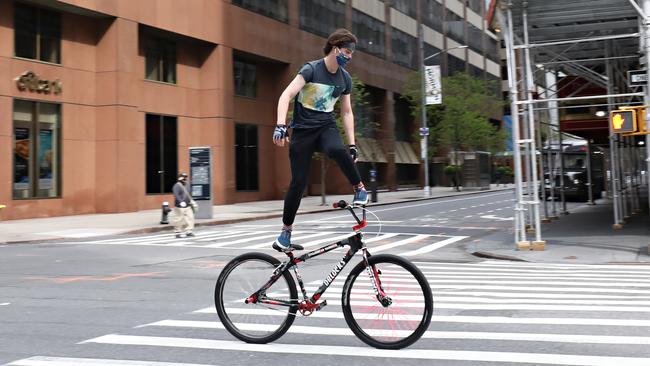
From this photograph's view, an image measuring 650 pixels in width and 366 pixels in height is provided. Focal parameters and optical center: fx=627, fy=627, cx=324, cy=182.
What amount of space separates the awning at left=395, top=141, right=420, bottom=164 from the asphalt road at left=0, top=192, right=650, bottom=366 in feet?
140

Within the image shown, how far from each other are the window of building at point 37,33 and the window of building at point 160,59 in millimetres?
4923

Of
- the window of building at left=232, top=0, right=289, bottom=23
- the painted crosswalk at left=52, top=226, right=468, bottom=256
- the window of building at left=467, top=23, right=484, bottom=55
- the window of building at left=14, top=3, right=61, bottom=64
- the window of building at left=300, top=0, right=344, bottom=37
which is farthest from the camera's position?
the window of building at left=467, top=23, right=484, bottom=55

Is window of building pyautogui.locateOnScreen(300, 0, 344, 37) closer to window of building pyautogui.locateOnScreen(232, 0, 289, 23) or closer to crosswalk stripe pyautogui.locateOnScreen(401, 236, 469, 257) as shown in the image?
window of building pyautogui.locateOnScreen(232, 0, 289, 23)

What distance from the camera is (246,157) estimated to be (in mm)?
36375

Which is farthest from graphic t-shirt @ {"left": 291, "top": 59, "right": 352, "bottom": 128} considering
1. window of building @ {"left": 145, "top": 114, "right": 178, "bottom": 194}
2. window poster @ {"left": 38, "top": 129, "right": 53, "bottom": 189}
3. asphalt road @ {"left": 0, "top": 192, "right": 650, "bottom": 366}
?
window of building @ {"left": 145, "top": 114, "right": 178, "bottom": 194}

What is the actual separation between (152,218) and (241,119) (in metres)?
12.8

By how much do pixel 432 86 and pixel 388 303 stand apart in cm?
3785

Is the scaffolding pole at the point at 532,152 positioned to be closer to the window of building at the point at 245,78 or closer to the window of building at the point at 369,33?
the window of building at the point at 245,78

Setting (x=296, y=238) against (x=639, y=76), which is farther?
Answer: (x=296, y=238)

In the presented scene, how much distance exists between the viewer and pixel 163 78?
103 feet

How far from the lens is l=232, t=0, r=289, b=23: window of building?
34.9 meters

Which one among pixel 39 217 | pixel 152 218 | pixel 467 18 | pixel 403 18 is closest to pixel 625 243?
pixel 152 218

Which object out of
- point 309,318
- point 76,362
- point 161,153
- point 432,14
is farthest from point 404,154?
point 76,362

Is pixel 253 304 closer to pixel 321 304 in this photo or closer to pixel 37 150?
pixel 321 304
